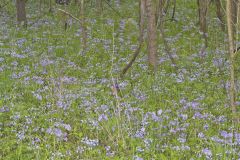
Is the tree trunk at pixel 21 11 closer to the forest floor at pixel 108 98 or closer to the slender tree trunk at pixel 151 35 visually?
the forest floor at pixel 108 98

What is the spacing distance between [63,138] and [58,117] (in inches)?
39.5

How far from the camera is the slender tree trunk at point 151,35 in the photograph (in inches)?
403

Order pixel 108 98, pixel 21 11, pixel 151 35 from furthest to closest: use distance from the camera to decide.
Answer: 1. pixel 21 11
2. pixel 151 35
3. pixel 108 98

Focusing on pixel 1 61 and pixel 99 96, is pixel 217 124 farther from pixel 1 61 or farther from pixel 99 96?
pixel 1 61

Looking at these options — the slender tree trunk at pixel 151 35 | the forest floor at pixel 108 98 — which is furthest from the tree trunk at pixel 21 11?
the slender tree trunk at pixel 151 35

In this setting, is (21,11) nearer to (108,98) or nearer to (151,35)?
(151,35)

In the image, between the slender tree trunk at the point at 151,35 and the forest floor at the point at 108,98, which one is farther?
the slender tree trunk at the point at 151,35

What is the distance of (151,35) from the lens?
10508mm

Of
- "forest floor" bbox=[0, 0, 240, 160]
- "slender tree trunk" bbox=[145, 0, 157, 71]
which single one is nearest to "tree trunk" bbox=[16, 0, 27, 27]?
"forest floor" bbox=[0, 0, 240, 160]

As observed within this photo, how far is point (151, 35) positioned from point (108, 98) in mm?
2665

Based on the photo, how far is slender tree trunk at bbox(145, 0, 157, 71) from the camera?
10.2 metres

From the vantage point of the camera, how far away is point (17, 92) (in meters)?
8.98

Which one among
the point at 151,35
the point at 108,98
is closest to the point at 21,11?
the point at 151,35

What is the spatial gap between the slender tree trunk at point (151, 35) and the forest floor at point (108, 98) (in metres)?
0.34
